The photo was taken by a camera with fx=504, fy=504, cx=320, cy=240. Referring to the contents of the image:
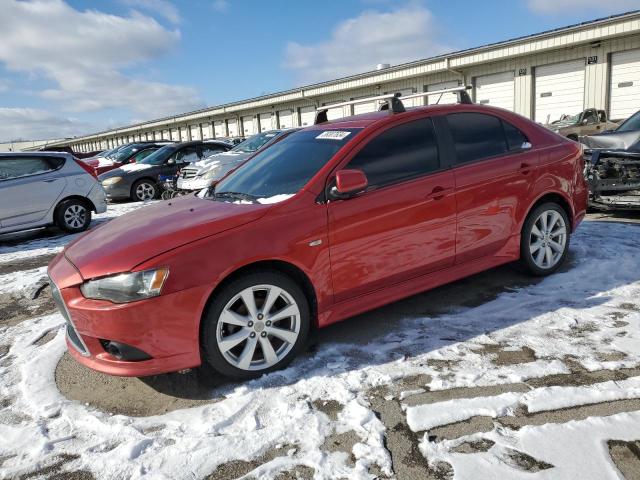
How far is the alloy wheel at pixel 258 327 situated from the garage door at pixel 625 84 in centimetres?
1678

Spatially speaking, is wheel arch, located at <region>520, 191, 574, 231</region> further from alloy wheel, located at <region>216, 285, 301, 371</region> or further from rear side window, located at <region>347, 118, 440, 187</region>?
alloy wheel, located at <region>216, 285, 301, 371</region>

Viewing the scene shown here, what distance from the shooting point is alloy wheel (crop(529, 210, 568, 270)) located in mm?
4586

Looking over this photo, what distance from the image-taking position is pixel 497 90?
20.0 metres

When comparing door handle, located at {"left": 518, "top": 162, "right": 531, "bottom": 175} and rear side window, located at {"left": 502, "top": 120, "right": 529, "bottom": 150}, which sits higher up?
rear side window, located at {"left": 502, "top": 120, "right": 529, "bottom": 150}

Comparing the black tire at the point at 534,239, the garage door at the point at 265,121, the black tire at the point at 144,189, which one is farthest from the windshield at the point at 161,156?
the garage door at the point at 265,121

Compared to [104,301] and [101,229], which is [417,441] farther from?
[101,229]

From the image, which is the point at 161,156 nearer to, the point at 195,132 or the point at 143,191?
the point at 143,191

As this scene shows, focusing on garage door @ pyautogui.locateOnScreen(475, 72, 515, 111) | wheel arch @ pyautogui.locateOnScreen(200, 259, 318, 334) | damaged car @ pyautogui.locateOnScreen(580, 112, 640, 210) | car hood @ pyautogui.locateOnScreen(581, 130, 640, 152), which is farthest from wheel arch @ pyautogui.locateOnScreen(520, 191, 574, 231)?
garage door @ pyautogui.locateOnScreen(475, 72, 515, 111)

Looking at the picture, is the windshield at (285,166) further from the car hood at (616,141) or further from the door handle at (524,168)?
the car hood at (616,141)

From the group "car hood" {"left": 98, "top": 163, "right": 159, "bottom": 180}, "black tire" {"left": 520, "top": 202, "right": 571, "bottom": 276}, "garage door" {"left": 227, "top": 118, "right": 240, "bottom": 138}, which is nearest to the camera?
"black tire" {"left": 520, "top": 202, "right": 571, "bottom": 276}

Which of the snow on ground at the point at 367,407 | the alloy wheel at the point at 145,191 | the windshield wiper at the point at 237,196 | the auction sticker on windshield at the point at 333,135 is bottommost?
the snow on ground at the point at 367,407

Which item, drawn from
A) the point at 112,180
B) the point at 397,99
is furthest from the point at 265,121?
the point at 397,99

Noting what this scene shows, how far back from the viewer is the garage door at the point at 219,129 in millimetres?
39459

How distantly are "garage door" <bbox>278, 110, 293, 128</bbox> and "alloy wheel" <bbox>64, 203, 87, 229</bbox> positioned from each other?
73.2 feet
